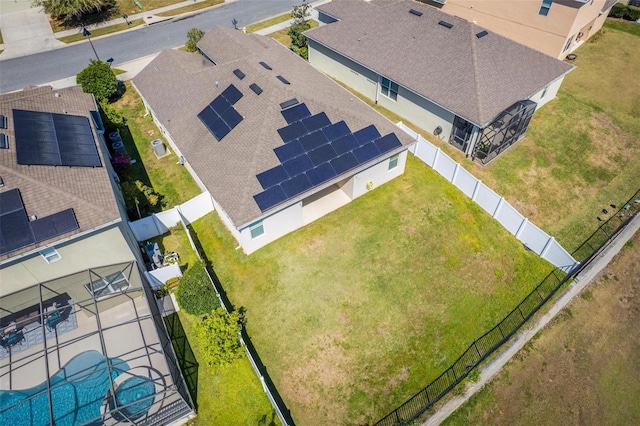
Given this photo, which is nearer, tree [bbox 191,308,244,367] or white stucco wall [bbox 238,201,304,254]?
Answer: tree [bbox 191,308,244,367]

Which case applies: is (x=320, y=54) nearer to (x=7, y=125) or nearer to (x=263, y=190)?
(x=263, y=190)

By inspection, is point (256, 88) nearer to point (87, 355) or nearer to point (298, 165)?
point (298, 165)

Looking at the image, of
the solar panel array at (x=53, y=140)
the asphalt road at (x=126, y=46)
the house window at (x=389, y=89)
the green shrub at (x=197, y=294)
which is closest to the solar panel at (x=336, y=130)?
the house window at (x=389, y=89)

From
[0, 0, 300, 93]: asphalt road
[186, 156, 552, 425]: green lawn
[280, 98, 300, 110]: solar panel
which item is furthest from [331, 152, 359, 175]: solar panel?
[0, 0, 300, 93]: asphalt road

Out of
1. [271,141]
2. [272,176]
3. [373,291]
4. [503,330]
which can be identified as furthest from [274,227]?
[503,330]

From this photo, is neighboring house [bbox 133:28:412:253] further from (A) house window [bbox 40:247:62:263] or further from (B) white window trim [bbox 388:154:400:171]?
(A) house window [bbox 40:247:62:263]
